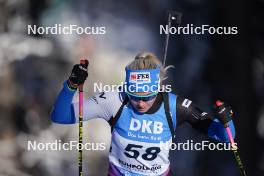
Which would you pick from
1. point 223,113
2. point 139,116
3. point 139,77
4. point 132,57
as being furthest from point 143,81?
point 132,57

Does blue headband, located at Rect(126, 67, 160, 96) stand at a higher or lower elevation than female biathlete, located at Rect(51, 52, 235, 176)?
higher

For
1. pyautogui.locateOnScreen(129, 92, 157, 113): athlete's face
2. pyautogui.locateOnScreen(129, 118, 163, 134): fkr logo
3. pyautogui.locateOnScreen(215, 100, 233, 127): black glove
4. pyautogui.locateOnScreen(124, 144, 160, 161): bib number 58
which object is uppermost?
pyautogui.locateOnScreen(129, 92, 157, 113): athlete's face

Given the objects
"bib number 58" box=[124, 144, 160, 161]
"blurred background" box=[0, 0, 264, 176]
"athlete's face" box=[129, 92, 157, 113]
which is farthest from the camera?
"blurred background" box=[0, 0, 264, 176]

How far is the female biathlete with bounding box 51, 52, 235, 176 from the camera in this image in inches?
163

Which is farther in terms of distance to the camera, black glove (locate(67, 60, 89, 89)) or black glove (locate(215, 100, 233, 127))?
black glove (locate(215, 100, 233, 127))

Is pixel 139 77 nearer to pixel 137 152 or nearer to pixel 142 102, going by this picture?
pixel 142 102

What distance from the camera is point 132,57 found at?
642 cm

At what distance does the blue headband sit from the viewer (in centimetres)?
404

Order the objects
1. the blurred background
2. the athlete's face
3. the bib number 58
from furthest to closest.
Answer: the blurred background
the bib number 58
the athlete's face

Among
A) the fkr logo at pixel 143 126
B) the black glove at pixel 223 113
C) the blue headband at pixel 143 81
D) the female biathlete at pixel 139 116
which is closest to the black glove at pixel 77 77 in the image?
the female biathlete at pixel 139 116

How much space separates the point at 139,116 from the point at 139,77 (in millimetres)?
281

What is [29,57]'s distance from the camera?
21.9 ft

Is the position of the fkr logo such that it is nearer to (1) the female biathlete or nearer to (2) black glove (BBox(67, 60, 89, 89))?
(1) the female biathlete

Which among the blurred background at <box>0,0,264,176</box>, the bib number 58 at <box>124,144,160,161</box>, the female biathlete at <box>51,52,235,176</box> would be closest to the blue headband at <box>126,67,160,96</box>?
the female biathlete at <box>51,52,235,176</box>
